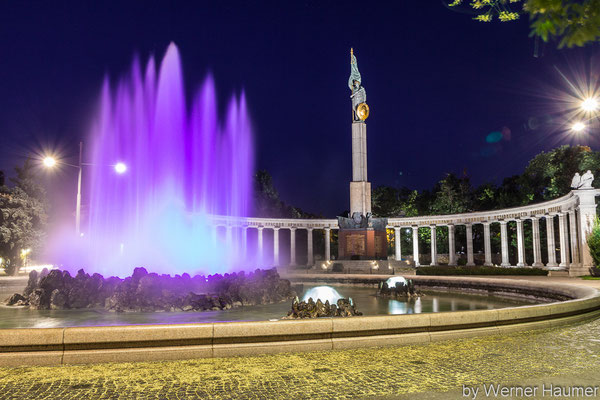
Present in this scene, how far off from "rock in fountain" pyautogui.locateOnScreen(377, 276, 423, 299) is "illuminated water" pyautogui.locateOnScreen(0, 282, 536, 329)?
31.1 inches

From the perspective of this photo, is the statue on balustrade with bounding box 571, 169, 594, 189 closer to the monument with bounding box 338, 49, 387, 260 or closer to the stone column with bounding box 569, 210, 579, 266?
the stone column with bounding box 569, 210, 579, 266

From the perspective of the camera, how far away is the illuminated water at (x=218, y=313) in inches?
726

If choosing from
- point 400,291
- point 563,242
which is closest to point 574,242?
point 563,242

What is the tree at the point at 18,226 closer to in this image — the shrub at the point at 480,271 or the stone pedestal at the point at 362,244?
the stone pedestal at the point at 362,244

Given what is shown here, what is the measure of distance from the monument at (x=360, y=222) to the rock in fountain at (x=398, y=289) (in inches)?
1284

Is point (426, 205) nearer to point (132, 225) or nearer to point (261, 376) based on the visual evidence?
point (132, 225)

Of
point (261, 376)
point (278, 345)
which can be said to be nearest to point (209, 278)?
point (278, 345)

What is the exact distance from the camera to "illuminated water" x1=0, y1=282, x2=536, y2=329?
1844cm

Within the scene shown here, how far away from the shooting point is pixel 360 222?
63.2m

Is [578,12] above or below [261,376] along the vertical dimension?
above

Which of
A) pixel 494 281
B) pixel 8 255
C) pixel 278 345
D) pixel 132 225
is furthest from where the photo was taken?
pixel 8 255

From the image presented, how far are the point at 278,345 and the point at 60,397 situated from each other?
A: 4.83 metres

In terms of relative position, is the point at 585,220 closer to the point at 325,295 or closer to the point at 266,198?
the point at 325,295

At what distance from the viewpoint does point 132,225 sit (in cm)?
3950
